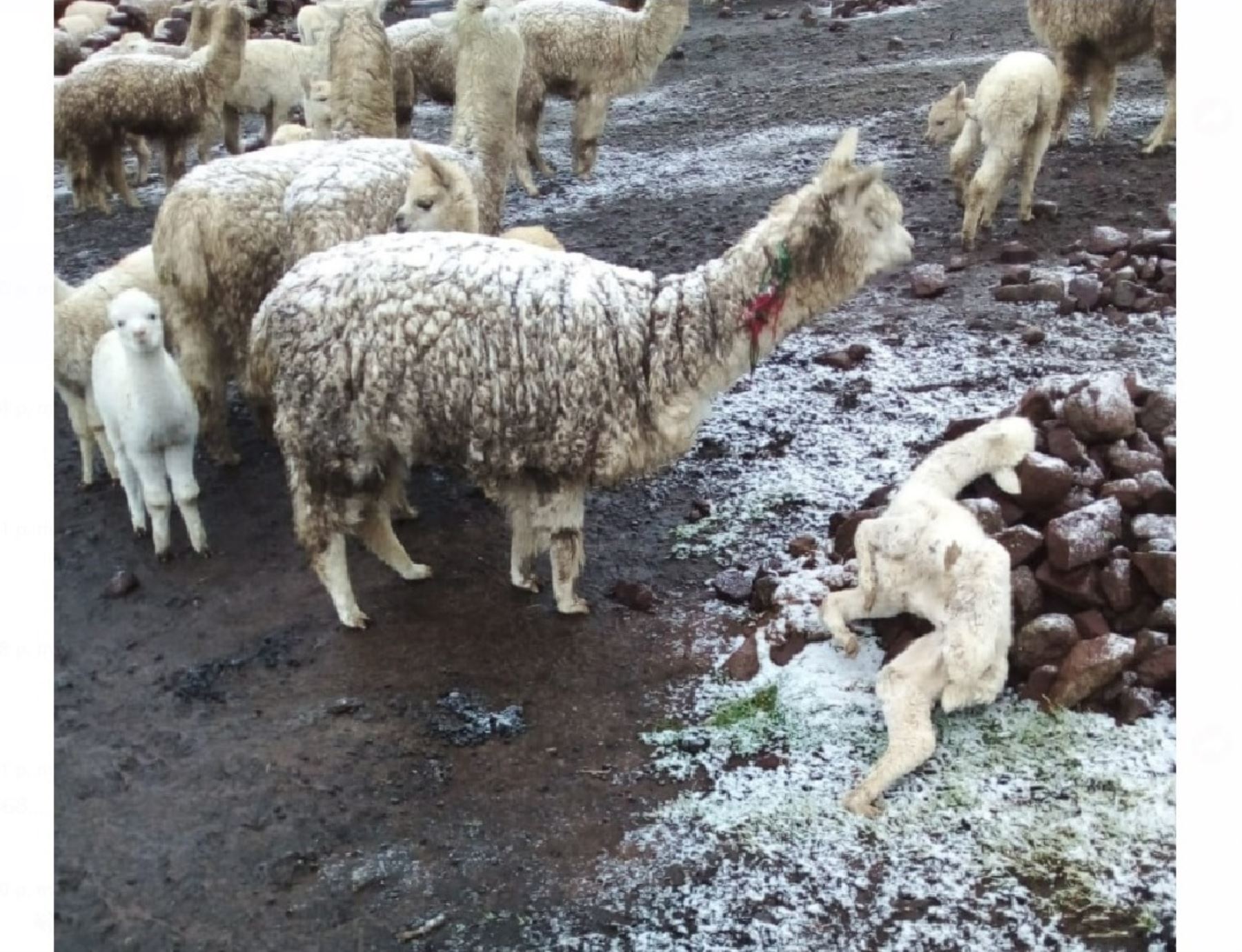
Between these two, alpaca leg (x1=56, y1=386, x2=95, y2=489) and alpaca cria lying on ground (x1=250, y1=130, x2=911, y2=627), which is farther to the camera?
alpaca leg (x1=56, y1=386, x2=95, y2=489)

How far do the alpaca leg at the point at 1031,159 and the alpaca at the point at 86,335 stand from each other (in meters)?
5.45

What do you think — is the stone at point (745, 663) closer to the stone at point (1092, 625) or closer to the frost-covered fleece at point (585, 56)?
the stone at point (1092, 625)

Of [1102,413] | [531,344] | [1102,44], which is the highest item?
[1102,44]

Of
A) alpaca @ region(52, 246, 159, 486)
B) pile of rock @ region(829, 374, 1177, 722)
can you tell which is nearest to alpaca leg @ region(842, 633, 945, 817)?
pile of rock @ region(829, 374, 1177, 722)

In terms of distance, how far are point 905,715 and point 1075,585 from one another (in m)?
0.80

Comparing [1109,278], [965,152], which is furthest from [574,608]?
[965,152]

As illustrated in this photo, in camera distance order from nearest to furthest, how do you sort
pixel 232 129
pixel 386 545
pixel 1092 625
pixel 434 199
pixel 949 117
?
pixel 1092 625
pixel 386 545
pixel 434 199
pixel 949 117
pixel 232 129

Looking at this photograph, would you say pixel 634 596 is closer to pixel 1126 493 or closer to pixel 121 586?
pixel 1126 493

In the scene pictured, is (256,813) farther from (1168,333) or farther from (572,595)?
(1168,333)

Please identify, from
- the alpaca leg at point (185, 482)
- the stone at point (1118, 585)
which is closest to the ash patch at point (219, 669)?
the alpaca leg at point (185, 482)

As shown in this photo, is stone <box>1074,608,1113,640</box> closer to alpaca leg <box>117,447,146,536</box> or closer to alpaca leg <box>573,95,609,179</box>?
alpaca leg <box>117,447,146,536</box>

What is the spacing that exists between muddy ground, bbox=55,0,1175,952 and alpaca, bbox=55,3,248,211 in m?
4.23

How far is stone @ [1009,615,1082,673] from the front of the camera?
372 centimetres

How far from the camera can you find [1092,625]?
3.77m
